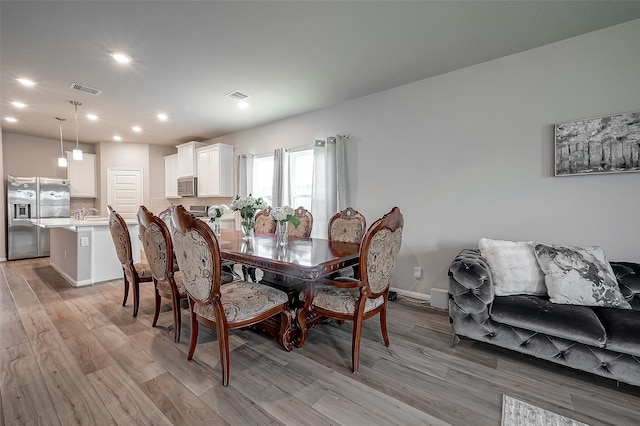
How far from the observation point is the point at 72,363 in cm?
197

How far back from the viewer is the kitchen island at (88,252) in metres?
3.74

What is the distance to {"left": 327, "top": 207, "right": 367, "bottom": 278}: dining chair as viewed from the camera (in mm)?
2943

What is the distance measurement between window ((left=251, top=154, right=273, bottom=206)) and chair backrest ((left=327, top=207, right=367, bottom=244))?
232cm

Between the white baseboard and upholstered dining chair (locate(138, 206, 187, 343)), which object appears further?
the white baseboard

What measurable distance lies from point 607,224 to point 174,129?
21.2ft

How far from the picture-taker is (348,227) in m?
3.03

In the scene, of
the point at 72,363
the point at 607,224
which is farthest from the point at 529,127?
the point at 72,363

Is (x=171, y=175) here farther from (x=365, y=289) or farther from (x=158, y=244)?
(x=365, y=289)

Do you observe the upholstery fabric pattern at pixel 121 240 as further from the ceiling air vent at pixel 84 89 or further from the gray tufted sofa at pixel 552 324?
the gray tufted sofa at pixel 552 324

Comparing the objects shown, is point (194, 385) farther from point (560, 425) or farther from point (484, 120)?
point (484, 120)

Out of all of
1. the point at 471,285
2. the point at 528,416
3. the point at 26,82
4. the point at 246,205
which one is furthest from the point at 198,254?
the point at 26,82

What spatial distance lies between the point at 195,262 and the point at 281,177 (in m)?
3.08

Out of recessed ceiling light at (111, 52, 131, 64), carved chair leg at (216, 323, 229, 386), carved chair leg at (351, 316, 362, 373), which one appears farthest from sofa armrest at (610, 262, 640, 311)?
recessed ceiling light at (111, 52, 131, 64)

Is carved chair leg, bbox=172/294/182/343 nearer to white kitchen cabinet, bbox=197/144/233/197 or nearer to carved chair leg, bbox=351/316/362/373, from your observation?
carved chair leg, bbox=351/316/362/373
